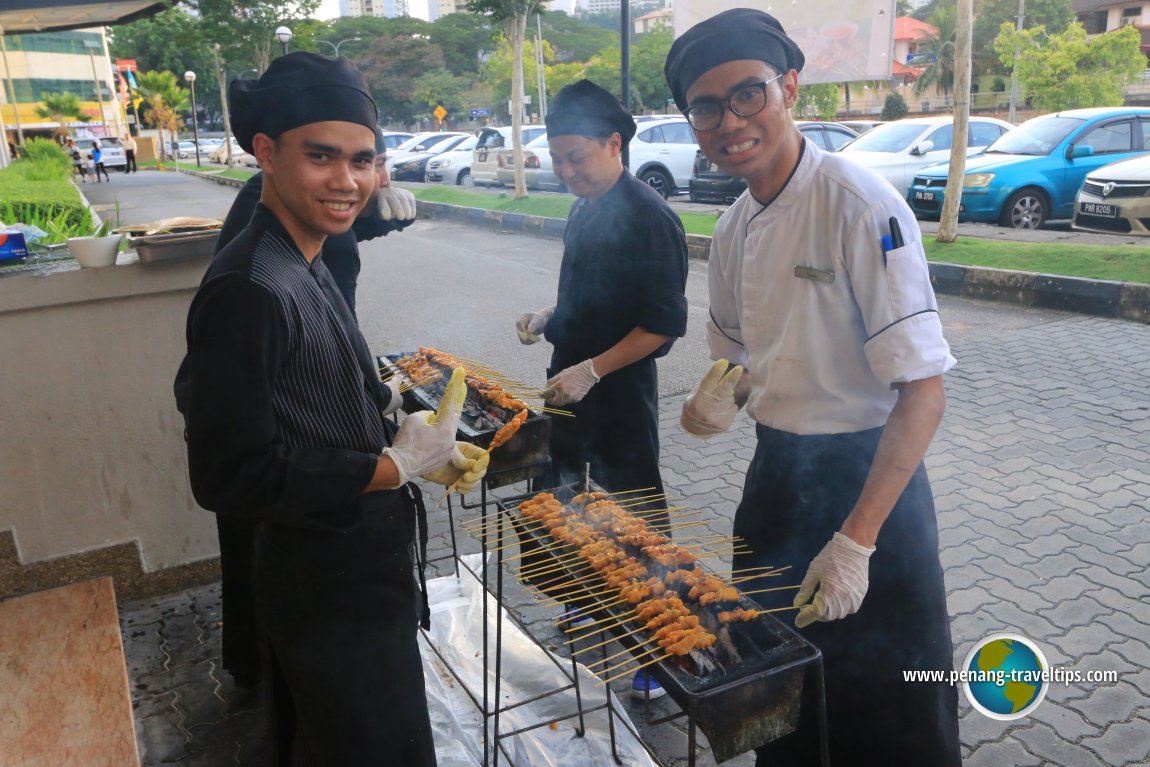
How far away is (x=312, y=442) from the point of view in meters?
1.94

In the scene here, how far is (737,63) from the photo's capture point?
208 centimetres

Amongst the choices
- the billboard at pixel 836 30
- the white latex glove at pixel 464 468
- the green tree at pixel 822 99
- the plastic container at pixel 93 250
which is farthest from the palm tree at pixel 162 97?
the white latex glove at pixel 464 468

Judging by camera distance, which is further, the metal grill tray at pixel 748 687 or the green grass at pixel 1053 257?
the green grass at pixel 1053 257

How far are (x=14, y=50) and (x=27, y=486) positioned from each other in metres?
66.6

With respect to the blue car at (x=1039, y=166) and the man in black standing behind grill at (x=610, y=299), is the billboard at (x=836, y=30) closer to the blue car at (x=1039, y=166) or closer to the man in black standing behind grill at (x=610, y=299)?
the blue car at (x=1039, y=166)

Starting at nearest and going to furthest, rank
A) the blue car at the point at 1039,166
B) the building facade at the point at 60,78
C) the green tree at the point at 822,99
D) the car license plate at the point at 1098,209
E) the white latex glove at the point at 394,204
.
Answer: the white latex glove at the point at 394,204
the car license plate at the point at 1098,209
the blue car at the point at 1039,166
the green tree at the point at 822,99
the building facade at the point at 60,78

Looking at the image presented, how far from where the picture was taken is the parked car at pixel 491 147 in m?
21.3

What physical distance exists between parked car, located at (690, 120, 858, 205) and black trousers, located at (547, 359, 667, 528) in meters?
13.2

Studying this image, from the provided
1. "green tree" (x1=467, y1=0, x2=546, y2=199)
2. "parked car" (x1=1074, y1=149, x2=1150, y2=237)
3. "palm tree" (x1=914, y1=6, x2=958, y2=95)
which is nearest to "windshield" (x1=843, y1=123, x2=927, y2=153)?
"parked car" (x1=1074, y1=149, x2=1150, y2=237)

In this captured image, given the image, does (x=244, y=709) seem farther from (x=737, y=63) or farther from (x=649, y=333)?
(x=737, y=63)

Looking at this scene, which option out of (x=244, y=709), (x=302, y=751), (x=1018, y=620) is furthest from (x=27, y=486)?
(x=1018, y=620)

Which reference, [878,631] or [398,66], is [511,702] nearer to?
[878,631]

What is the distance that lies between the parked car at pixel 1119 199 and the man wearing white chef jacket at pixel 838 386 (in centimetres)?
1078

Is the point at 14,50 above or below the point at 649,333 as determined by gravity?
above
